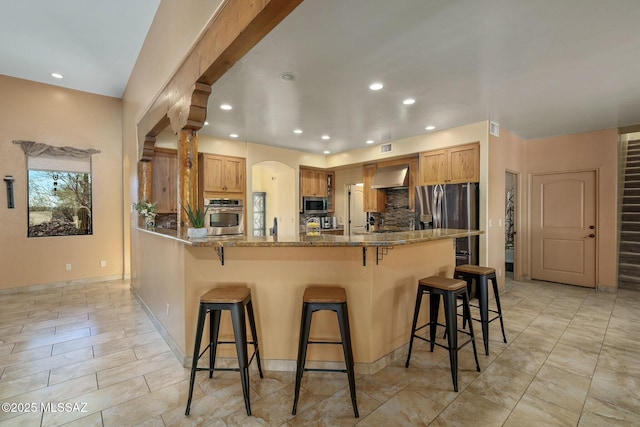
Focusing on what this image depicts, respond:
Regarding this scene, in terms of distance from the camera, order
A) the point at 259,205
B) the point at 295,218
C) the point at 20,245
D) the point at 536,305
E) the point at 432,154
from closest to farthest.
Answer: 1. the point at 536,305
2. the point at 20,245
3. the point at 432,154
4. the point at 295,218
5. the point at 259,205

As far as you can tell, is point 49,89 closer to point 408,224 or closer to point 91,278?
point 91,278

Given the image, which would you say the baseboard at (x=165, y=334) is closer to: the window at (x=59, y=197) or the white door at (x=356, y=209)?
the window at (x=59, y=197)

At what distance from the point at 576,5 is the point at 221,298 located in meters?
3.06

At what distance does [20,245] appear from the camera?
15.1 ft

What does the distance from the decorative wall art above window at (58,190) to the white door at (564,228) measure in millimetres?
8178

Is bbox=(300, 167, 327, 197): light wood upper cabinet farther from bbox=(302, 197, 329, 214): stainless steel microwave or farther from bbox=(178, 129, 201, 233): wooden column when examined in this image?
bbox=(178, 129, 201, 233): wooden column

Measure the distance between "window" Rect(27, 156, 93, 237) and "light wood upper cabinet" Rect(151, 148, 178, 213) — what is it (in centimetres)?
121

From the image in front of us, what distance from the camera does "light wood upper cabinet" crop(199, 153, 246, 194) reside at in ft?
17.5

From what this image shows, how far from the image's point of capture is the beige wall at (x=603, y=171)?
15.3 feet

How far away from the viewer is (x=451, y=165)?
15.8ft

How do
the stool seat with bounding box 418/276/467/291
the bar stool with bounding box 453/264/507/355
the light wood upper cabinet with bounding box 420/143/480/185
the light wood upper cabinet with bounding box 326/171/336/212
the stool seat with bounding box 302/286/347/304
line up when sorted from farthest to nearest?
the light wood upper cabinet with bounding box 326/171/336/212 < the light wood upper cabinet with bounding box 420/143/480/185 < the bar stool with bounding box 453/264/507/355 < the stool seat with bounding box 418/276/467/291 < the stool seat with bounding box 302/286/347/304

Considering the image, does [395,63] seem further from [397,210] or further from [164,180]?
[164,180]

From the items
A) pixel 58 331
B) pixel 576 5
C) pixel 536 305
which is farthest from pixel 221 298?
pixel 536 305

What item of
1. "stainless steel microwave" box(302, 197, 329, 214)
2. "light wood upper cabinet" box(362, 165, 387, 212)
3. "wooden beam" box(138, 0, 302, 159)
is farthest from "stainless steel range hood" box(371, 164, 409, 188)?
"wooden beam" box(138, 0, 302, 159)
